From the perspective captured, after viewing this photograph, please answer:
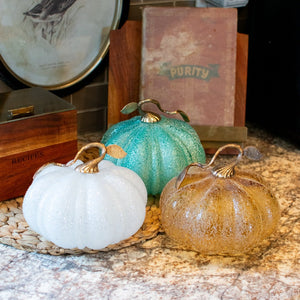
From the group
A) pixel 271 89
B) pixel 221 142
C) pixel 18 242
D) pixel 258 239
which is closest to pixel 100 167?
pixel 18 242

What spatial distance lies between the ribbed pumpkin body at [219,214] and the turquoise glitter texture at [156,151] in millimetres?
130

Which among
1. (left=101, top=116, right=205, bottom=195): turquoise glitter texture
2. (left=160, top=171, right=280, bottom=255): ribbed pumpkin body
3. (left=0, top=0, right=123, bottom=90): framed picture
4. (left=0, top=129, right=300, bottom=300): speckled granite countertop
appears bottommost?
(left=0, top=129, right=300, bottom=300): speckled granite countertop

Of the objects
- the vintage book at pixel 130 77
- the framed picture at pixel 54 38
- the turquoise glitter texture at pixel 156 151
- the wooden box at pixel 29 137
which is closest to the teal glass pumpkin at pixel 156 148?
the turquoise glitter texture at pixel 156 151

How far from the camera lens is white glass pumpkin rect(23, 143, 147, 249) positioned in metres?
0.88

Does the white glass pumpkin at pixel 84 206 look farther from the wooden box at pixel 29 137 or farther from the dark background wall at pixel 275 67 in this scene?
the dark background wall at pixel 275 67

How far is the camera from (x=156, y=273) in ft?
2.92

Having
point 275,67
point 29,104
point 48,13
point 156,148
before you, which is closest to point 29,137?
point 29,104

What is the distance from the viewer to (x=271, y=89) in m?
1.45

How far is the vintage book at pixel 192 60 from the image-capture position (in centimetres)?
129

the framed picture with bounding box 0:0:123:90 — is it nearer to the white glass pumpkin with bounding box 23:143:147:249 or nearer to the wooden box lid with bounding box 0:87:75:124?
the wooden box lid with bounding box 0:87:75:124

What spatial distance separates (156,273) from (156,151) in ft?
0.91

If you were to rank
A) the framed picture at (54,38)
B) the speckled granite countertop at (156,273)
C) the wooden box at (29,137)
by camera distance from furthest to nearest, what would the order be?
the framed picture at (54,38) → the wooden box at (29,137) → the speckled granite countertop at (156,273)

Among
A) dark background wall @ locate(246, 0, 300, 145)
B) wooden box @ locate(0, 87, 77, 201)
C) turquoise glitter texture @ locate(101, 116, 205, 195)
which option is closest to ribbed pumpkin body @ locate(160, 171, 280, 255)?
turquoise glitter texture @ locate(101, 116, 205, 195)

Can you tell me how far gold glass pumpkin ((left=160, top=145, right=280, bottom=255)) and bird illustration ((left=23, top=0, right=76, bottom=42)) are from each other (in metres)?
0.56
